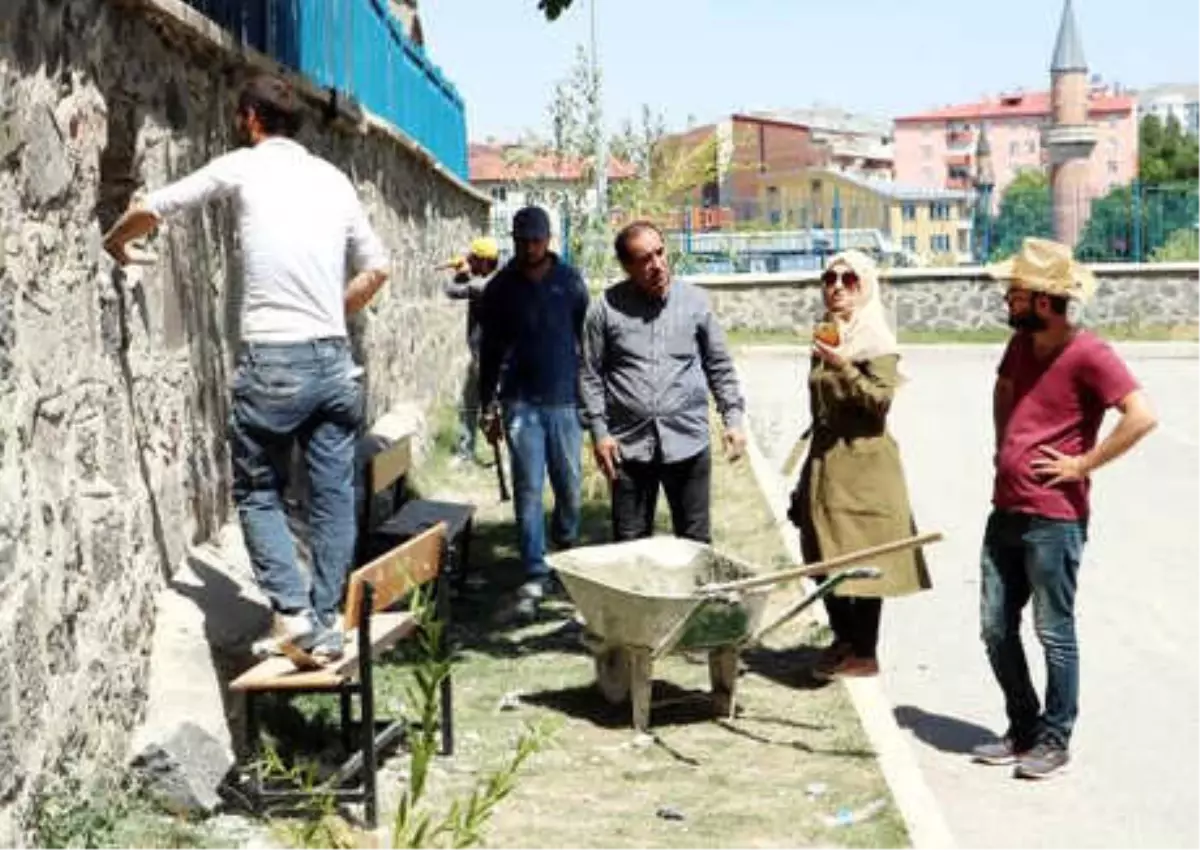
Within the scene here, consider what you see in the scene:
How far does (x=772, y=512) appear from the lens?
12.4 meters

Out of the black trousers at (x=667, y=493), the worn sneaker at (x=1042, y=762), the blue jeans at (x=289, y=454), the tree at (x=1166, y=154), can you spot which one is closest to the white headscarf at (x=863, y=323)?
the black trousers at (x=667, y=493)

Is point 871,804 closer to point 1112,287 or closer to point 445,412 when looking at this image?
point 445,412

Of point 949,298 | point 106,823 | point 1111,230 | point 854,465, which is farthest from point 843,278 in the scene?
point 1111,230

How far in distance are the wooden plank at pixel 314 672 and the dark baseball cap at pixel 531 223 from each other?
11.3 ft

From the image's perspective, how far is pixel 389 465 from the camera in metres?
9.42

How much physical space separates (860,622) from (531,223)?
2.60 metres

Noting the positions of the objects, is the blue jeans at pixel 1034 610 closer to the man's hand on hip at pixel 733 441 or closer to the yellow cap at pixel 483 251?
the man's hand on hip at pixel 733 441

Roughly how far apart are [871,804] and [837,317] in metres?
2.18

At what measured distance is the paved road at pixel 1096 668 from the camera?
647 cm

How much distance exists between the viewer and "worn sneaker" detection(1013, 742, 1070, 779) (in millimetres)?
6863

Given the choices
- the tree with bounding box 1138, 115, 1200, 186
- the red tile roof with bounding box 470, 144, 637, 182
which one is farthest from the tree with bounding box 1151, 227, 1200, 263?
the tree with bounding box 1138, 115, 1200, 186

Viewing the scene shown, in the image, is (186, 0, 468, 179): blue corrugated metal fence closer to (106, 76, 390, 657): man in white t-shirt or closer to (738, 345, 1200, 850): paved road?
(106, 76, 390, 657): man in white t-shirt

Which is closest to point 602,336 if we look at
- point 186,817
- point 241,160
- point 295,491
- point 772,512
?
point 295,491

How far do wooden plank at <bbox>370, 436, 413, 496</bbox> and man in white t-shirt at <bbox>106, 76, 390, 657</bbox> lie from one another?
8.77ft
